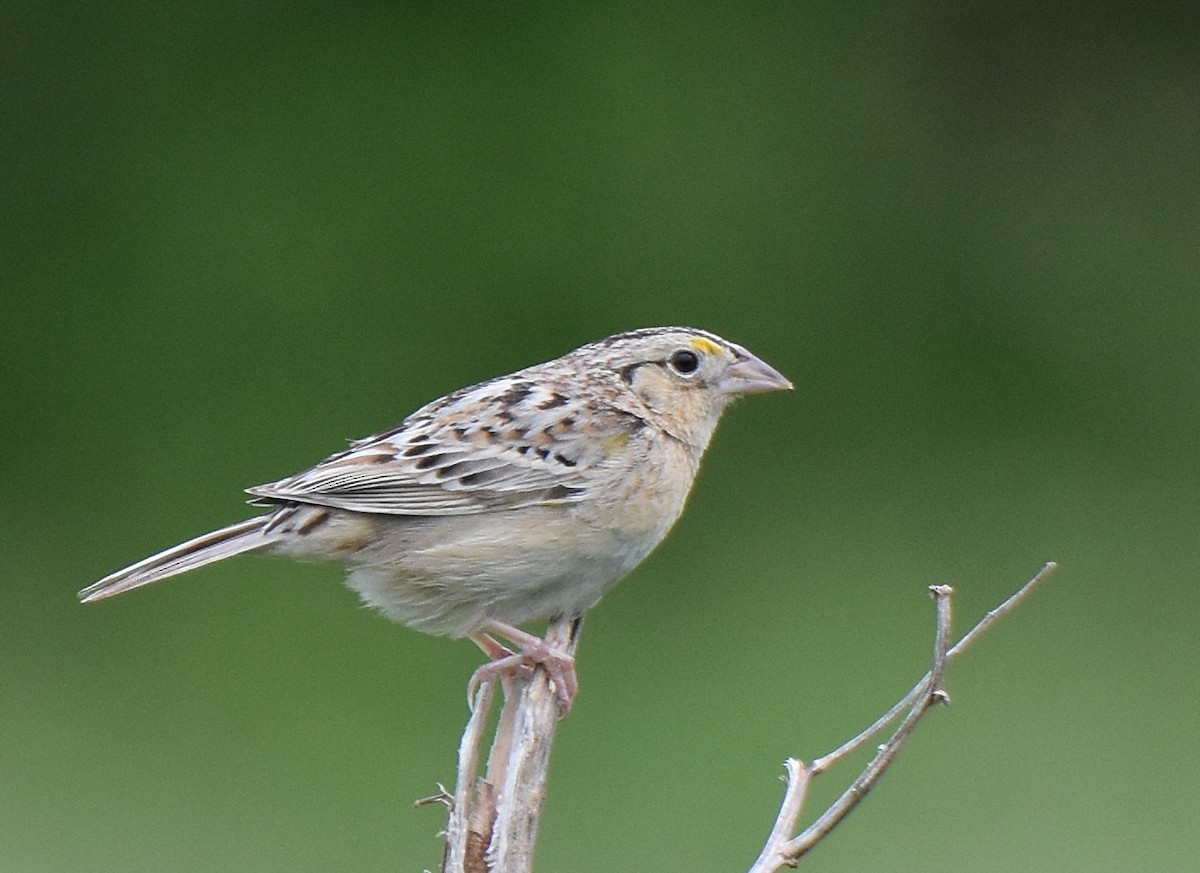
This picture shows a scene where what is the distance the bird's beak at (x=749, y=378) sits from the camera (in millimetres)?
3467

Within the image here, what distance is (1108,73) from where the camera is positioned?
7.73 m

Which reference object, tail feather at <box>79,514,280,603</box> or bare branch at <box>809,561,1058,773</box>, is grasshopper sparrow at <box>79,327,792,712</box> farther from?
bare branch at <box>809,561,1058,773</box>

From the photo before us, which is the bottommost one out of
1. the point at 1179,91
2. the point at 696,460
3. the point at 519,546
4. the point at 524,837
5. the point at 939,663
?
the point at 524,837

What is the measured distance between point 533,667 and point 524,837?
1.64 ft

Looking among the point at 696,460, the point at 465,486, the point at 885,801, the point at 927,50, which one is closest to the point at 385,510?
the point at 465,486

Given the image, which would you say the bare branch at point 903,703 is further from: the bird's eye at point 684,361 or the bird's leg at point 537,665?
the bird's eye at point 684,361

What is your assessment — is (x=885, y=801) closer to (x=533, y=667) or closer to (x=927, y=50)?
(x=533, y=667)

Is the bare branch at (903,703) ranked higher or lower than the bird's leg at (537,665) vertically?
lower

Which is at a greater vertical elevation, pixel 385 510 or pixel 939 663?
pixel 385 510

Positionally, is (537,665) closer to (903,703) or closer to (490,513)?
(490,513)

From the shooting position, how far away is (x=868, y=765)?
2.25 meters

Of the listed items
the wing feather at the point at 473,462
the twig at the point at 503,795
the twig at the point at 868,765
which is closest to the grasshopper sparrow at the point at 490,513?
the wing feather at the point at 473,462

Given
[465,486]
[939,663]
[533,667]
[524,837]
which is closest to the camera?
[939,663]

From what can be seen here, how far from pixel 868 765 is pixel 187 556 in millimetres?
1306
